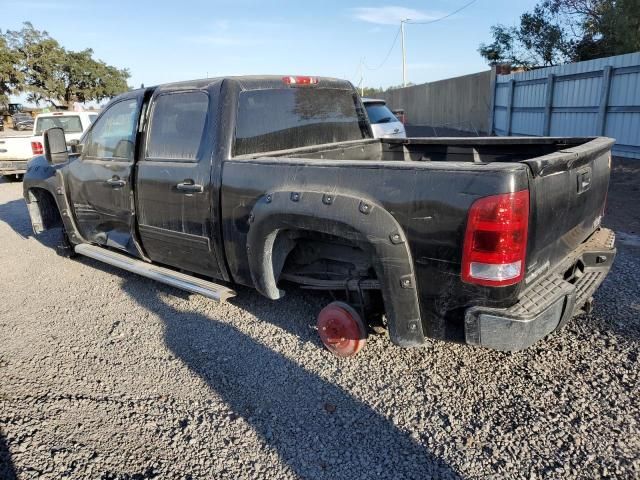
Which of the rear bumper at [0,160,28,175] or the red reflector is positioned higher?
the red reflector

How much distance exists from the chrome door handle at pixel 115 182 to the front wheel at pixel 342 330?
230cm

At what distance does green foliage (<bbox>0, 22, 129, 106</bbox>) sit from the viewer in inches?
1431

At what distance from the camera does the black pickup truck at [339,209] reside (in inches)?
103

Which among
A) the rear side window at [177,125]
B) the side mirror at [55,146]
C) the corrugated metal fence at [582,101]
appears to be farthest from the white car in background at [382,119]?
the rear side window at [177,125]

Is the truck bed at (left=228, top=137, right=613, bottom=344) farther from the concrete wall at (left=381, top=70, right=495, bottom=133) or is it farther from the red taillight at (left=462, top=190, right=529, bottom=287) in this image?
the concrete wall at (left=381, top=70, right=495, bottom=133)

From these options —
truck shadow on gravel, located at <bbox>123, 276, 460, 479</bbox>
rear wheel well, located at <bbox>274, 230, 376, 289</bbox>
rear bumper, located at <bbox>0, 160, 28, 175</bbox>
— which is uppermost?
rear wheel well, located at <bbox>274, 230, 376, 289</bbox>

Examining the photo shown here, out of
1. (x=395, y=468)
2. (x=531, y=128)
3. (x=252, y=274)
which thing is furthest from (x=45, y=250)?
(x=531, y=128)

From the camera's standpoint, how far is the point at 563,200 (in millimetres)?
2941

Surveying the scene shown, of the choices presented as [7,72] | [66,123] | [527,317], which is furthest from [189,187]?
[7,72]

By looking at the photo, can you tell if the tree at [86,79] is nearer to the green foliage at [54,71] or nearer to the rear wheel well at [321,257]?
the green foliage at [54,71]

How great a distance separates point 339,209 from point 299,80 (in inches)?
75.1

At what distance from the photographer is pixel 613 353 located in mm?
3314

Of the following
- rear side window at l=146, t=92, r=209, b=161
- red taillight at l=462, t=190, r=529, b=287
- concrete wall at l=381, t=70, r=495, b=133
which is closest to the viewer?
red taillight at l=462, t=190, r=529, b=287

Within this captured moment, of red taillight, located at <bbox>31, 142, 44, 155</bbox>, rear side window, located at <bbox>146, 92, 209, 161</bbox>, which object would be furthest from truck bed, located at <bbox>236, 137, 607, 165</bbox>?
red taillight, located at <bbox>31, 142, 44, 155</bbox>
